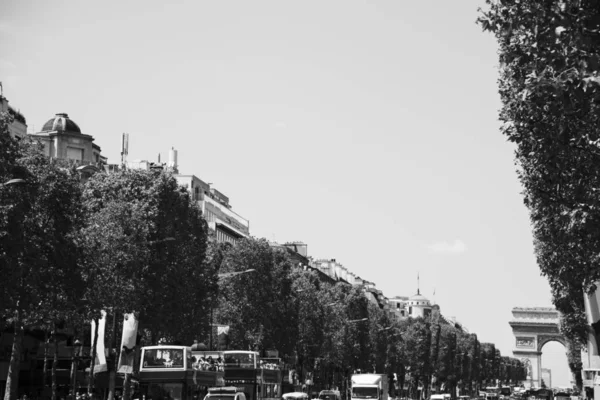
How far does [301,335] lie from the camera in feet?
419

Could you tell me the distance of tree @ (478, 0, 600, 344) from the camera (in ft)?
82.7

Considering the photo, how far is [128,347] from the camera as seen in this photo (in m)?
65.2

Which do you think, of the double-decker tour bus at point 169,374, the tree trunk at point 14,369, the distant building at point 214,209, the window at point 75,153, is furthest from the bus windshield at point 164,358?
the distant building at point 214,209

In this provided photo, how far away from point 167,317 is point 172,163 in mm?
97859

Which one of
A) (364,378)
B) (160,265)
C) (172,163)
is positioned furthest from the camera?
(172,163)

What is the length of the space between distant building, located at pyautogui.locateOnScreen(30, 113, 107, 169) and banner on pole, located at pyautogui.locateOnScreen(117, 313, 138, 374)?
5564 centimetres

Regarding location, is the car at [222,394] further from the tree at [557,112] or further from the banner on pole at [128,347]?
the tree at [557,112]

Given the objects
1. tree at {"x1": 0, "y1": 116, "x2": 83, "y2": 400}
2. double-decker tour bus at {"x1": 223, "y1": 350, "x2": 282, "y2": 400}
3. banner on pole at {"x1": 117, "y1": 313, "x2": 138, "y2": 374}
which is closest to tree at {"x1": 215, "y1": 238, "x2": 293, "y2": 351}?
double-decker tour bus at {"x1": 223, "y1": 350, "x2": 282, "y2": 400}

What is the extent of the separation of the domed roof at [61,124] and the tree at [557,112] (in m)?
66.2

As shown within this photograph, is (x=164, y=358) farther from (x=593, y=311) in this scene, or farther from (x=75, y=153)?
(x=75, y=153)

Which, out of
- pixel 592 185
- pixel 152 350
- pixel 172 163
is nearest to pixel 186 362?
pixel 152 350

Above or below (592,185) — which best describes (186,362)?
below

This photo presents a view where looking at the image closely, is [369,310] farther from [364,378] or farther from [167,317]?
[167,317]

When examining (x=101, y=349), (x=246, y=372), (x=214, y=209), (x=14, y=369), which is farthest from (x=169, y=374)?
(x=214, y=209)
